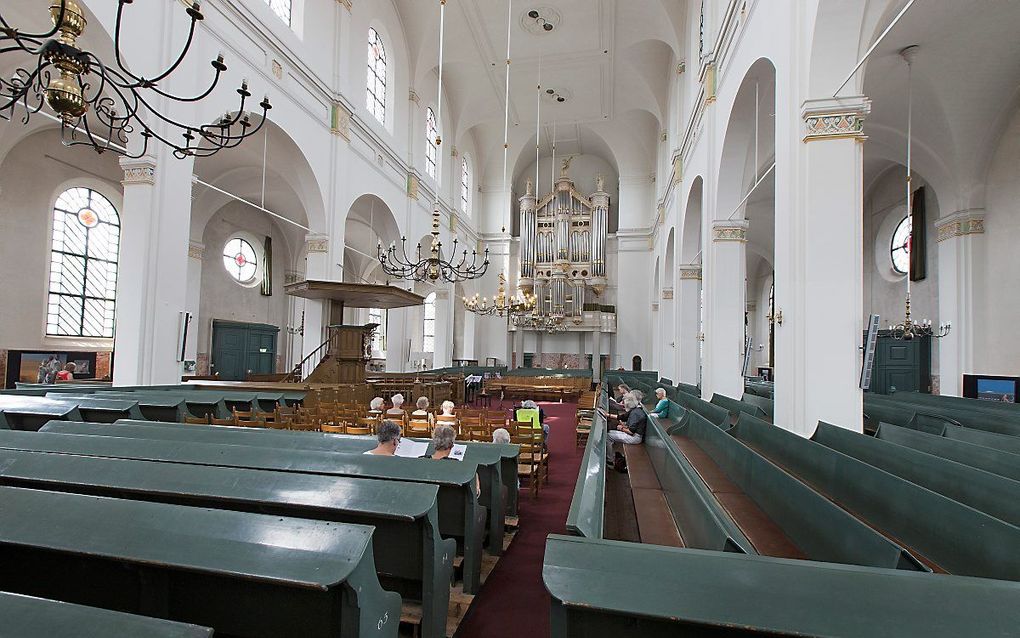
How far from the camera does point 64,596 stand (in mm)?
1772

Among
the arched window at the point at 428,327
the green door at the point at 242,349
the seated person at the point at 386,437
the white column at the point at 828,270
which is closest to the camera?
the seated person at the point at 386,437

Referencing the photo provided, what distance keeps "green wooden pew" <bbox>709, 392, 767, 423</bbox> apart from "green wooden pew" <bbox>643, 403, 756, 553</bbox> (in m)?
2.96

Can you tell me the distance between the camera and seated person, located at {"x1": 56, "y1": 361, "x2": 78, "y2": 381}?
30.4 feet

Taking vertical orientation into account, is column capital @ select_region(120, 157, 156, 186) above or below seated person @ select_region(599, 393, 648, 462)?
above

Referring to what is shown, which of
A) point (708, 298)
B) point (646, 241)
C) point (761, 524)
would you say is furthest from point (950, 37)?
point (646, 241)

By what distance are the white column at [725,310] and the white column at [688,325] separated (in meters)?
2.97

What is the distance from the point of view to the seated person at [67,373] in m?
9.27

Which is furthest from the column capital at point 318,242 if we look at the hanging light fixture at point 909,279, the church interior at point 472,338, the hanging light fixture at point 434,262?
the hanging light fixture at point 909,279

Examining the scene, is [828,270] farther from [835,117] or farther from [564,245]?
[564,245]

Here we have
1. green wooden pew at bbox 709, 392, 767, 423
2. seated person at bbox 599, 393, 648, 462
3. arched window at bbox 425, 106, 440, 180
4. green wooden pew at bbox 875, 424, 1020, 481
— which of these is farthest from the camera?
arched window at bbox 425, 106, 440, 180

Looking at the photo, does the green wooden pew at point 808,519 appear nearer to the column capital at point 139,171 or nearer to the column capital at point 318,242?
the column capital at point 139,171

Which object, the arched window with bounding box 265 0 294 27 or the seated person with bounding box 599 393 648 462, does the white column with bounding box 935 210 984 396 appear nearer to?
the seated person with bounding box 599 393 648 462

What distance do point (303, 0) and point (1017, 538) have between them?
41.9ft

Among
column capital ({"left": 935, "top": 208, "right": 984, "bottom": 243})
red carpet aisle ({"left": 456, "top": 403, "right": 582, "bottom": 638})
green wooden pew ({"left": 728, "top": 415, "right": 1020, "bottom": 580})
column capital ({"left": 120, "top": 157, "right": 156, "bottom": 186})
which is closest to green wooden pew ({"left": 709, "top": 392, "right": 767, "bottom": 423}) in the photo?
red carpet aisle ({"left": 456, "top": 403, "right": 582, "bottom": 638})
